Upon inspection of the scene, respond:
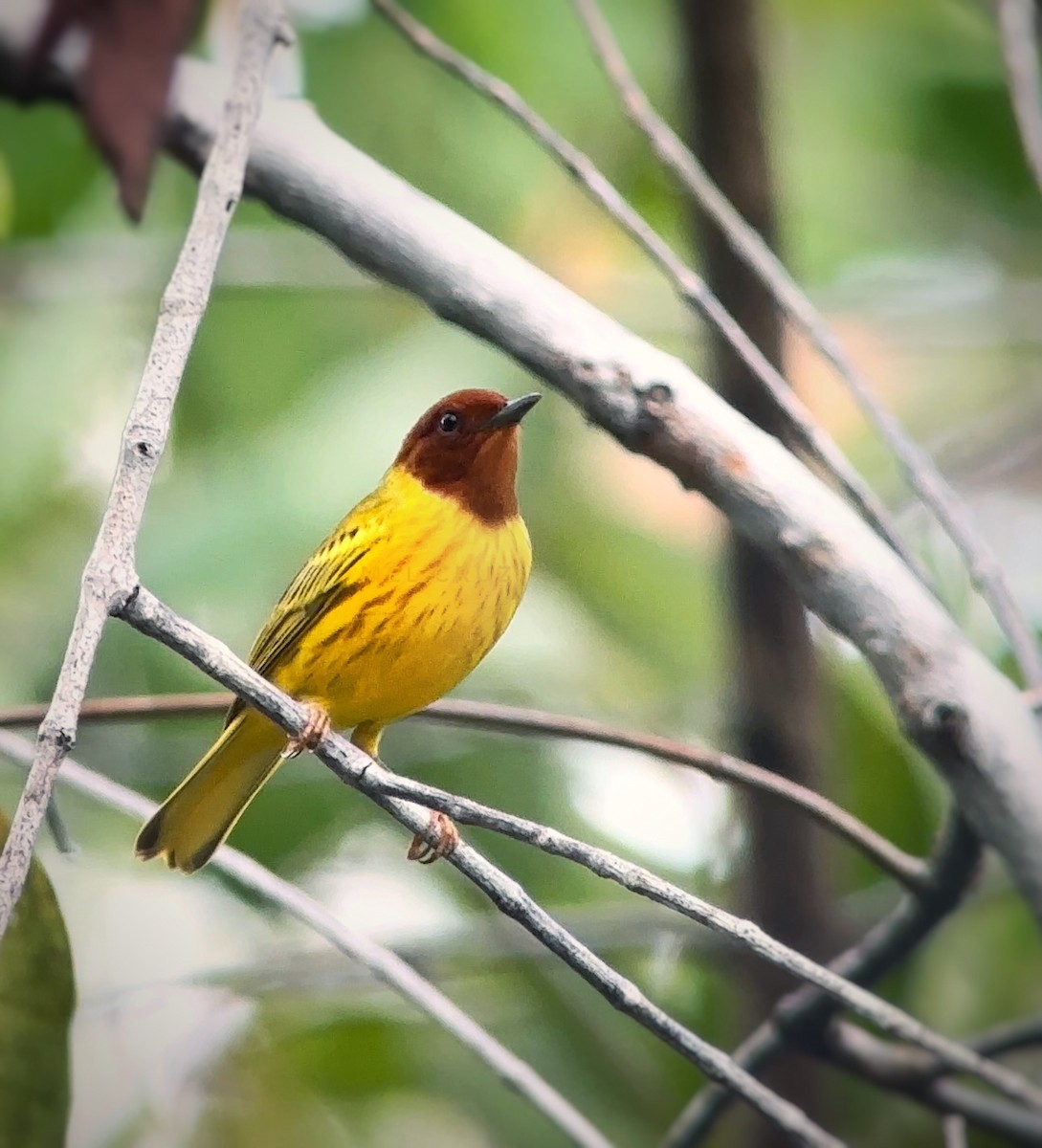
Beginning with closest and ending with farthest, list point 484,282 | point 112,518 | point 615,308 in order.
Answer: point 112,518, point 484,282, point 615,308

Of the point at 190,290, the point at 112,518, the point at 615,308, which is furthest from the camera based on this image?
the point at 615,308

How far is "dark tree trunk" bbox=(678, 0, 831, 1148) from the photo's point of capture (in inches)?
46.4

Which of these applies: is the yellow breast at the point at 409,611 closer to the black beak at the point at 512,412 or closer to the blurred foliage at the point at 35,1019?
the black beak at the point at 512,412

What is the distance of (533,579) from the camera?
3.94ft

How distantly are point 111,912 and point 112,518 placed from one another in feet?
1.14

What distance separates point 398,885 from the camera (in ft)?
3.76

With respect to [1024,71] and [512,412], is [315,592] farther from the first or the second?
[1024,71]

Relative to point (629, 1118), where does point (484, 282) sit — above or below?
above

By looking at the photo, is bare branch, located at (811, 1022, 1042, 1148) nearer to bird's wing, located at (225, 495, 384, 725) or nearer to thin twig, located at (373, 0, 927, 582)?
thin twig, located at (373, 0, 927, 582)

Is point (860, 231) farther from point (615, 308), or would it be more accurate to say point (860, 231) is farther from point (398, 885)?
point (398, 885)

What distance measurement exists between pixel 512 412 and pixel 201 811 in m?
0.37

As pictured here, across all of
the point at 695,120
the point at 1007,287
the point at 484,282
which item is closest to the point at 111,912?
the point at 484,282

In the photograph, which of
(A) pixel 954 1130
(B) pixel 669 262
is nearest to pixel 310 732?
(B) pixel 669 262

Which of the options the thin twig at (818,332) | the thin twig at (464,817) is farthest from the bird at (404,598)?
the thin twig at (818,332)
